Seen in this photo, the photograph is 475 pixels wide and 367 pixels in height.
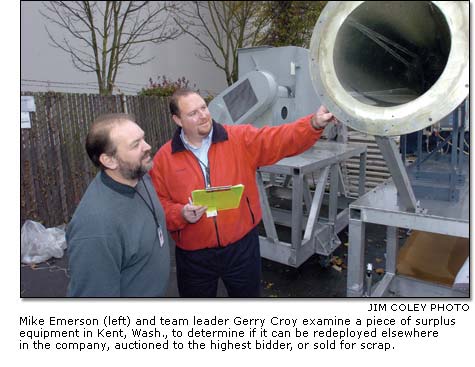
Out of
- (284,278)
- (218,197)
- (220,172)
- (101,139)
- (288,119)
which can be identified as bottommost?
(284,278)

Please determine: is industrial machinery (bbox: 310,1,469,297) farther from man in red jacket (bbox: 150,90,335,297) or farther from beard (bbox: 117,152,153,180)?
beard (bbox: 117,152,153,180)

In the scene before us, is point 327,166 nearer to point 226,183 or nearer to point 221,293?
point 221,293

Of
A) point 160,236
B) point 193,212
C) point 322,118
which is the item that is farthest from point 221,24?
point 160,236

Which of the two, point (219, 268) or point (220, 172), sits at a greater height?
point (220, 172)

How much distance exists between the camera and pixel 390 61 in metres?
1.93

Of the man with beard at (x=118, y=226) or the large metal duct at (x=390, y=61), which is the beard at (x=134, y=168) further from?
the large metal duct at (x=390, y=61)

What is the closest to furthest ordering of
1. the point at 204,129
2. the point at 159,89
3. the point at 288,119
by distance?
1. the point at 204,129
2. the point at 288,119
3. the point at 159,89

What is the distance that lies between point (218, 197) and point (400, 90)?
3.53 ft

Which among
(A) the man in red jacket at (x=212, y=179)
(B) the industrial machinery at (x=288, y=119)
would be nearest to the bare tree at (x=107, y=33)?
(B) the industrial machinery at (x=288, y=119)

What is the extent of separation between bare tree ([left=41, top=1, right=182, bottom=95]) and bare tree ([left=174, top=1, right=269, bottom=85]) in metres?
1.02

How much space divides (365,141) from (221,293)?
3873mm

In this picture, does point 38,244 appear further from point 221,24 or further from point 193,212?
point 221,24

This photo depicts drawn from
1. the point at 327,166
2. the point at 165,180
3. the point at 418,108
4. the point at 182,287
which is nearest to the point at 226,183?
the point at 165,180

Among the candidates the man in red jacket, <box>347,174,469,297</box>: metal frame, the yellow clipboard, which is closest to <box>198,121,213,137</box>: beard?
the man in red jacket
